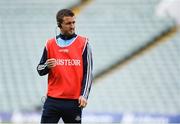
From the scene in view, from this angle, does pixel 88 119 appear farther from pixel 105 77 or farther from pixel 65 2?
pixel 65 2

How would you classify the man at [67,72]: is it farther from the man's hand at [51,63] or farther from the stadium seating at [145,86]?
the stadium seating at [145,86]

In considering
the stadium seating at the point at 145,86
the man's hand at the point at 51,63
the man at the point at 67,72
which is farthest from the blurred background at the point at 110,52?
the man's hand at the point at 51,63

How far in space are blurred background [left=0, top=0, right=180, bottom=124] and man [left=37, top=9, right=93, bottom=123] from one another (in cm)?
486

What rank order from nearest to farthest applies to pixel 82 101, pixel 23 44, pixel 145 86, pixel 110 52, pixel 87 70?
1. pixel 82 101
2. pixel 87 70
3. pixel 145 86
4. pixel 110 52
5. pixel 23 44

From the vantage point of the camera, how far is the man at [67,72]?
5340 mm

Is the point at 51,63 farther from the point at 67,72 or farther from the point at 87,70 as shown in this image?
the point at 87,70

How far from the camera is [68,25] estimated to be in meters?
5.34

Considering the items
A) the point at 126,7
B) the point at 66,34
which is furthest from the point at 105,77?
the point at 66,34

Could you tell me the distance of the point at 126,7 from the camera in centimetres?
1242

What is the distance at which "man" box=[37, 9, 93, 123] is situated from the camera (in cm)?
534

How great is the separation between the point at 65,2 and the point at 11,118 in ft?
11.2

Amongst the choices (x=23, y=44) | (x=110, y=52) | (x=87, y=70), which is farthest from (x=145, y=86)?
(x=87, y=70)

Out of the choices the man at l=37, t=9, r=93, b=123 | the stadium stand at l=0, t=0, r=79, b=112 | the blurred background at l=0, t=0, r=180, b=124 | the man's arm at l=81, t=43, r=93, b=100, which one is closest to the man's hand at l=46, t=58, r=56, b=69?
the man at l=37, t=9, r=93, b=123

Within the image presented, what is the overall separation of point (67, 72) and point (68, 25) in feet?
1.23
